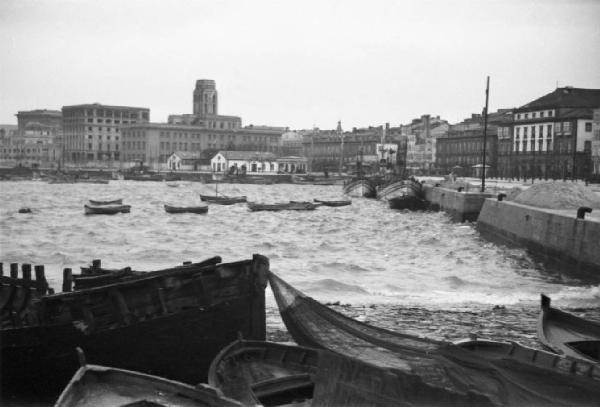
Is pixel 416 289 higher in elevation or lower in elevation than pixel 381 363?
lower

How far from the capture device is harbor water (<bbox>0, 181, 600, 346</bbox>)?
51.0 ft

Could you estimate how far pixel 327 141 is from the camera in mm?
147250

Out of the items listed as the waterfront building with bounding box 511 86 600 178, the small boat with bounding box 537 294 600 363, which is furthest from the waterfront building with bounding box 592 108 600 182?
the small boat with bounding box 537 294 600 363

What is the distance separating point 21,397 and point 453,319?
28.5 ft

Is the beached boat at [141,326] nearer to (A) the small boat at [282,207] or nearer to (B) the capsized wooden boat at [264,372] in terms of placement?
(B) the capsized wooden boat at [264,372]

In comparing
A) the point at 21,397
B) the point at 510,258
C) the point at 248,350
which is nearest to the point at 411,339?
the point at 248,350

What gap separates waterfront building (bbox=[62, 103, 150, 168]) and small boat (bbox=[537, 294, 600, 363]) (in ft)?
503

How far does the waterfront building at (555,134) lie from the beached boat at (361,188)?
17.0m

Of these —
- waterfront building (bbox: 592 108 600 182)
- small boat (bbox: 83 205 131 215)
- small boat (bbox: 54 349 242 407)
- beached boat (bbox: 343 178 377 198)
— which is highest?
waterfront building (bbox: 592 108 600 182)

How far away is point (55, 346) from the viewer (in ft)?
31.0

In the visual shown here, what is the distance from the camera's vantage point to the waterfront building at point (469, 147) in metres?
97.6

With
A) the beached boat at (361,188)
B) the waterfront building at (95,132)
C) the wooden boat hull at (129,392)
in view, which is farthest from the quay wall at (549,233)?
the waterfront building at (95,132)

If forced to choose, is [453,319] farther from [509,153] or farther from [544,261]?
[509,153]

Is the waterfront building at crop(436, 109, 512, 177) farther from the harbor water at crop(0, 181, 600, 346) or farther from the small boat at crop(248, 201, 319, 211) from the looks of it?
the harbor water at crop(0, 181, 600, 346)
